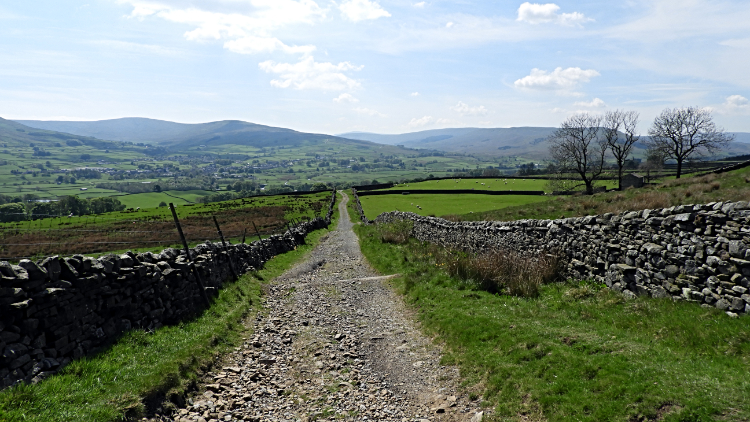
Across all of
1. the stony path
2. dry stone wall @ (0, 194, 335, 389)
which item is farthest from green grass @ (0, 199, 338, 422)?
the stony path

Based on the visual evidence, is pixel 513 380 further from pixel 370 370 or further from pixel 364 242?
pixel 364 242

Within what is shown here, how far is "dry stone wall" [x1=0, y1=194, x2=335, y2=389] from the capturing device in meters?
7.30

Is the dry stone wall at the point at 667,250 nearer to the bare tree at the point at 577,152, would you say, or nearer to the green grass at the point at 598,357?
the green grass at the point at 598,357

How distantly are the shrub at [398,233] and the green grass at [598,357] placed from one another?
1895 cm

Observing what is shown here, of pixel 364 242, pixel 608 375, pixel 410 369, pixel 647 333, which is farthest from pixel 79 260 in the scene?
pixel 364 242

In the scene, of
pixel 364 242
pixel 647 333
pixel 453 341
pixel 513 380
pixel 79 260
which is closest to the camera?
pixel 513 380

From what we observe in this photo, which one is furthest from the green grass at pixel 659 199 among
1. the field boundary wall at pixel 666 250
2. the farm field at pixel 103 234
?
the farm field at pixel 103 234

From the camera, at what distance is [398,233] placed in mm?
32875

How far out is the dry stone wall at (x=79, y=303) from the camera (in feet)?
23.9

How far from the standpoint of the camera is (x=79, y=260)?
9.09 m

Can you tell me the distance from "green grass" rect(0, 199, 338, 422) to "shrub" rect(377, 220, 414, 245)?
63.4 feet

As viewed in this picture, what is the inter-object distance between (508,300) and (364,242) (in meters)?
23.1

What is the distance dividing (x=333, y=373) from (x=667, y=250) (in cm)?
886

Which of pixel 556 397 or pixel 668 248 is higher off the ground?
pixel 668 248
